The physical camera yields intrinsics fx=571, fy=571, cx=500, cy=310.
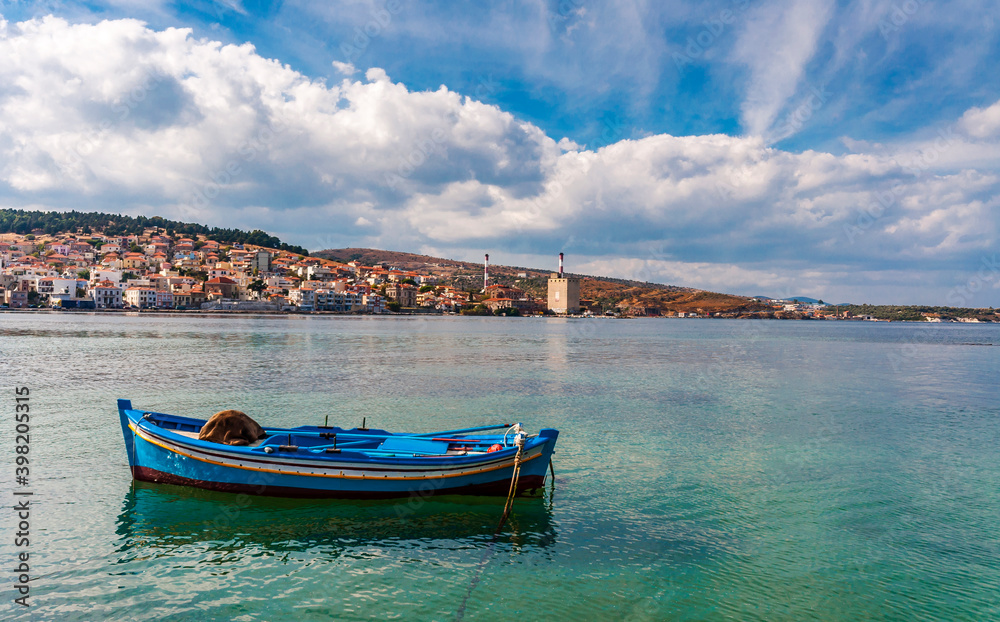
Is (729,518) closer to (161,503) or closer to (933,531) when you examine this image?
(933,531)

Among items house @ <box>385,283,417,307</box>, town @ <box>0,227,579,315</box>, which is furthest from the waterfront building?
house @ <box>385,283,417,307</box>

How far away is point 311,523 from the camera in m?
9.66

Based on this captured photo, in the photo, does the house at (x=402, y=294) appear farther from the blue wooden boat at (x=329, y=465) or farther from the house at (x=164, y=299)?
the blue wooden boat at (x=329, y=465)

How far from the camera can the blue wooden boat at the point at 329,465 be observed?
998 cm

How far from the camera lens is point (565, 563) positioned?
838cm

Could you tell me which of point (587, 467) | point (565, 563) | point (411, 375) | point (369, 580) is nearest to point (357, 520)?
point (369, 580)

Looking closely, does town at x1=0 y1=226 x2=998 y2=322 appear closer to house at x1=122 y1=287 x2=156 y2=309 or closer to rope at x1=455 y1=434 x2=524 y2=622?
house at x1=122 y1=287 x2=156 y2=309

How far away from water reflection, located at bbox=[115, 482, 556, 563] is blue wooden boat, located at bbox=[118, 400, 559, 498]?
240 millimetres

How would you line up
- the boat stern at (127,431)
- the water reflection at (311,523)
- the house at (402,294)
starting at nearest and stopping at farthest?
the water reflection at (311,523)
the boat stern at (127,431)
the house at (402,294)

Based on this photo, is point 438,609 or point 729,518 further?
point 729,518

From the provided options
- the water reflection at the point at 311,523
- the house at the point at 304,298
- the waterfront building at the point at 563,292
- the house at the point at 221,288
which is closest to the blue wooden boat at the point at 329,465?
the water reflection at the point at 311,523

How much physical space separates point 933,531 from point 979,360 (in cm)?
4896

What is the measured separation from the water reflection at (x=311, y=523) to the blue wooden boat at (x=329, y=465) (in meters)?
0.24

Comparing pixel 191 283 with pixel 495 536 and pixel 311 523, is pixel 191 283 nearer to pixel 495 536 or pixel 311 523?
pixel 311 523
